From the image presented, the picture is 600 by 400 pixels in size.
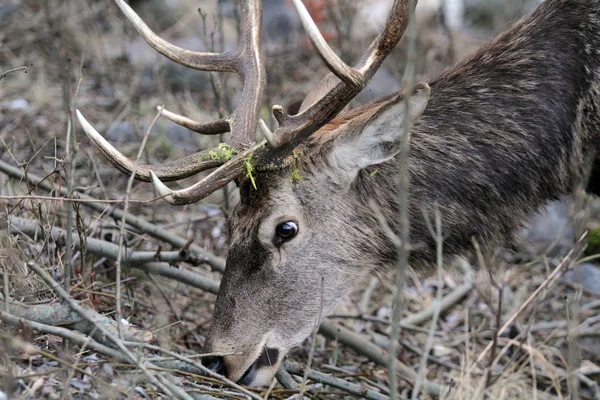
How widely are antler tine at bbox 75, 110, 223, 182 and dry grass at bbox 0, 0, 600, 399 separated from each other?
165 millimetres

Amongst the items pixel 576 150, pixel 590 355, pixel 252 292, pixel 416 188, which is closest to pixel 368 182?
pixel 416 188

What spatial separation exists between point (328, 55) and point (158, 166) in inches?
40.4

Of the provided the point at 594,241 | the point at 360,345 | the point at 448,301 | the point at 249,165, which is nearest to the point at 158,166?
the point at 249,165

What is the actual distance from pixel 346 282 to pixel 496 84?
1.38m

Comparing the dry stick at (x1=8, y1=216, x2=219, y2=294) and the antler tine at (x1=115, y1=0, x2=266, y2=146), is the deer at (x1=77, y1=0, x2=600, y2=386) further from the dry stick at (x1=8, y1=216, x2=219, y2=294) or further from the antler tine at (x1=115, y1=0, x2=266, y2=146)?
the dry stick at (x1=8, y1=216, x2=219, y2=294)

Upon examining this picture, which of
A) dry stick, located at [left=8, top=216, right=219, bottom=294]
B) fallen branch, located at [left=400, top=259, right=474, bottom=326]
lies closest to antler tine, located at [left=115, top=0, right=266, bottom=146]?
dry stick, located at [left=8, top=216, right=219, bottom=294]

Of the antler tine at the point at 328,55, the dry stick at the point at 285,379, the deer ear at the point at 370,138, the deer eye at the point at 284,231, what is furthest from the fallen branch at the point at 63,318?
the antler tine at the point at 328,55

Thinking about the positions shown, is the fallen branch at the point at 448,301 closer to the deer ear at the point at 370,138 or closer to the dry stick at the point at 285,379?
the dry stick at the point at 285,379

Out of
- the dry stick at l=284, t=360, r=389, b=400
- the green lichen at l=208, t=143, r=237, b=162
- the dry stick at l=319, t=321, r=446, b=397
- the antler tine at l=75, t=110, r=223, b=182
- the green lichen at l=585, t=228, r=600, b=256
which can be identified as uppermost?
the green lichen at l=208, t=143, r=237, b=162

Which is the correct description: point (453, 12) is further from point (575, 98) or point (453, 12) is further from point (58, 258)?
point (58, 258)

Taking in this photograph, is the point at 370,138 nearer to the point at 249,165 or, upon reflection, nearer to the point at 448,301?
the point at 249,165

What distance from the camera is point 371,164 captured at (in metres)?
4.06

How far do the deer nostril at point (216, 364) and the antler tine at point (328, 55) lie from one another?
1528 millimetres

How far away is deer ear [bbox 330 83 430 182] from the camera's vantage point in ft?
12.4
